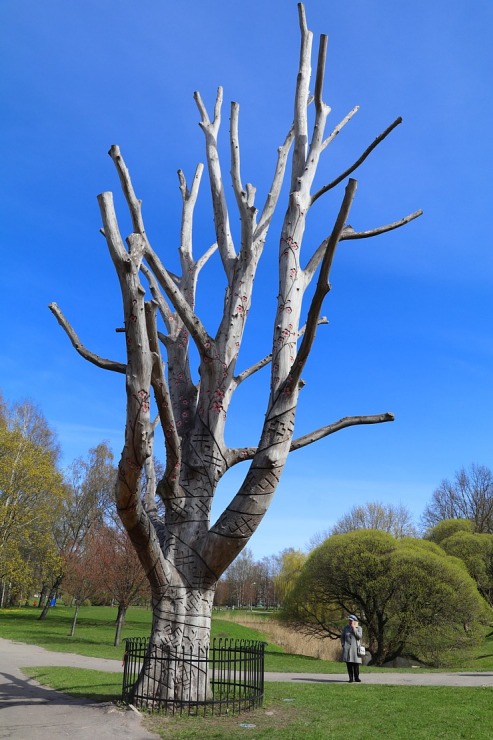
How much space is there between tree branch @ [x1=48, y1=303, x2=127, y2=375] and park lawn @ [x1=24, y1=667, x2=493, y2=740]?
14.6 feet

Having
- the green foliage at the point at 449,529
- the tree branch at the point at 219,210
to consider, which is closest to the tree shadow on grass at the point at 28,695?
the tree branch at the point at 219,210

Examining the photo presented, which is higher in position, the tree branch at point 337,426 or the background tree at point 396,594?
the tree branch at point 337,426

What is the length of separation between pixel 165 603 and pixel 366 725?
293 centimetres

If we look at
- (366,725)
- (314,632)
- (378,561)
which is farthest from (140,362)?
(314,632)

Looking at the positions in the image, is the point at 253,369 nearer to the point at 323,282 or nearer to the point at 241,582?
the point at 323,282

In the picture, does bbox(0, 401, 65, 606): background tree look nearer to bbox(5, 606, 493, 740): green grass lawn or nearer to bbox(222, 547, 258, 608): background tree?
bbox(5, 606, 493, 740): green grass lawn

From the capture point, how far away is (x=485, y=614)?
769 inches

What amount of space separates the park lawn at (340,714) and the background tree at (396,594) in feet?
26.4

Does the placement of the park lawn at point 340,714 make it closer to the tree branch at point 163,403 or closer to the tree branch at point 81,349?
the tree branch at point 163,403

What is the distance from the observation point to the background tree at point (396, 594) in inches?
736

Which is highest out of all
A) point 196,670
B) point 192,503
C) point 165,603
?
point 192,503

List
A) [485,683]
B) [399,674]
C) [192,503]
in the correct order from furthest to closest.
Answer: [399,674] < [485,683] < [192,503]

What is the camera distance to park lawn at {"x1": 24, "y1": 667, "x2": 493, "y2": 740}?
700 centimetres

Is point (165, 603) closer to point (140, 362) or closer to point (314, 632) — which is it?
point (140, 362)
